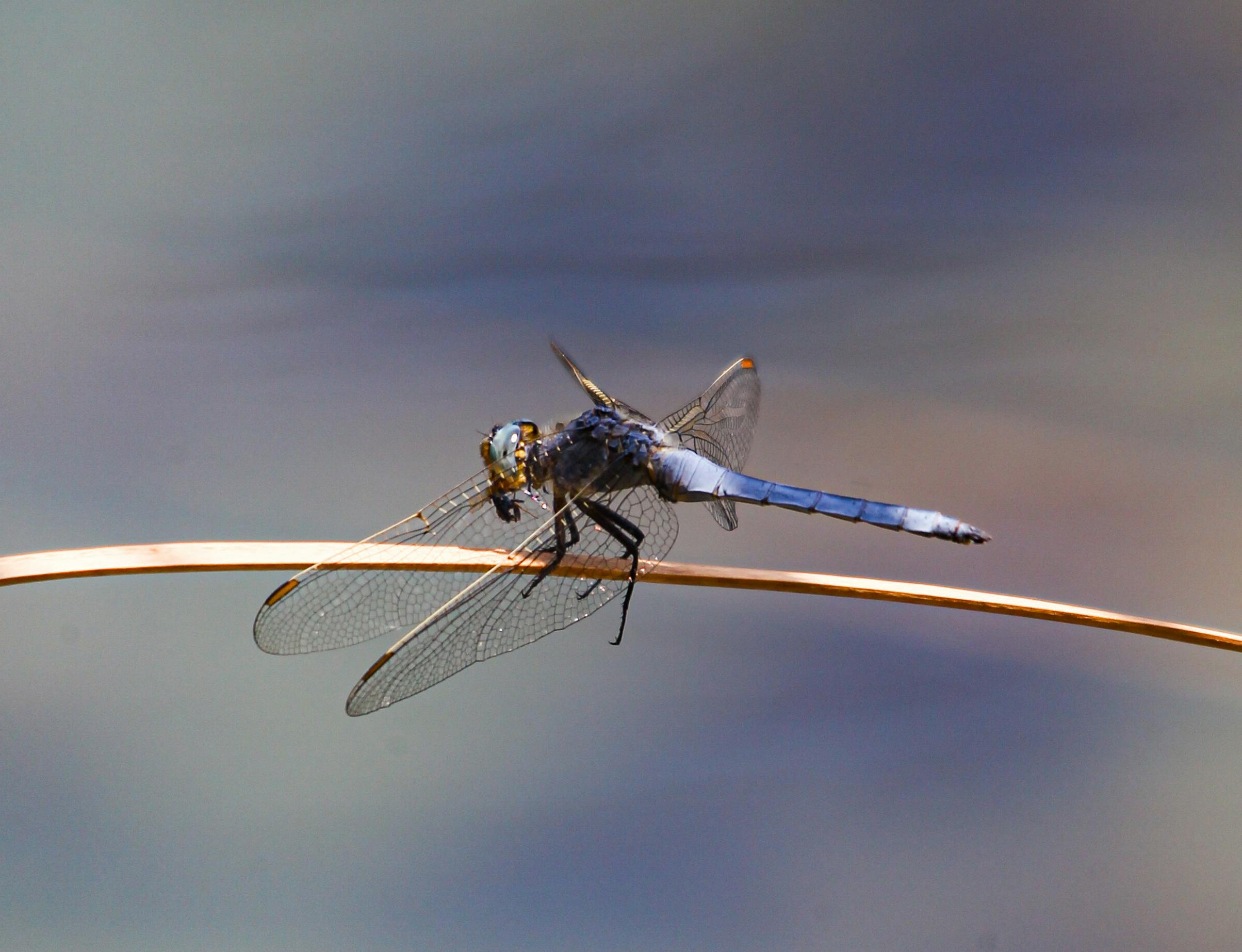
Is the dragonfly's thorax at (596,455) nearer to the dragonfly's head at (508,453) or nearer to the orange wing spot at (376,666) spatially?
the dragonfly's head at (508,453)

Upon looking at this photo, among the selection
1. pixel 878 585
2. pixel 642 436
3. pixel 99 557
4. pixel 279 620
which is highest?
pixel 642 436

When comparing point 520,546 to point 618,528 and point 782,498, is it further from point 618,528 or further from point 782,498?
point 782,498

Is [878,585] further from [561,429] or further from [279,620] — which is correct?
[279,620]

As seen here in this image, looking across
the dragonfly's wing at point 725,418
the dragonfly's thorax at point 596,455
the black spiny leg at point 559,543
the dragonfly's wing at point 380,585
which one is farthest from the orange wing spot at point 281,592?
the dragonfly's wing at point 725,418

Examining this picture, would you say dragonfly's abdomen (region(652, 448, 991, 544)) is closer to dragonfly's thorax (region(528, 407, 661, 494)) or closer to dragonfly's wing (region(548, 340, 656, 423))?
dragonfly's thorax (region(528, 407, 661, 494))

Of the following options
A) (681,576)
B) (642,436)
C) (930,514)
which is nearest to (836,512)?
(930,514)

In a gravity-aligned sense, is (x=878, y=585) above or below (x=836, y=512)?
below

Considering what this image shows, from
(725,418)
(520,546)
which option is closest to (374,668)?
(520,546)
